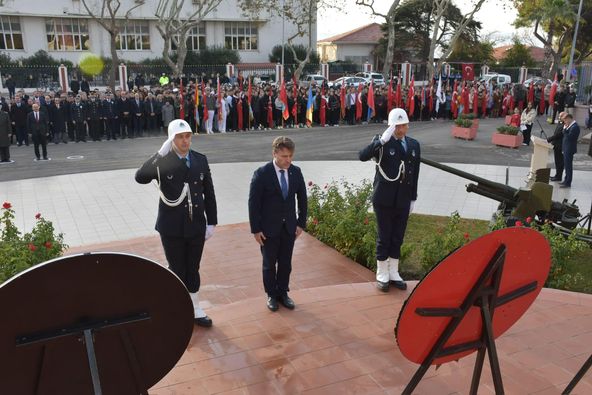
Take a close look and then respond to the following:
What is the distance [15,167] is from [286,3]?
35.3 metres

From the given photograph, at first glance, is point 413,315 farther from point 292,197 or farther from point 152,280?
point 292,197

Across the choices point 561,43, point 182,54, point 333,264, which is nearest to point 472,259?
point 333,264

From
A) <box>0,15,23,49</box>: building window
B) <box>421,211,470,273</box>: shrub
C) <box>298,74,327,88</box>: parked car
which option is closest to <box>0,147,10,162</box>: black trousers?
<box>421,211,470,273</box>: shrub

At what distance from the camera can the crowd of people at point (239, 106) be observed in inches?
697

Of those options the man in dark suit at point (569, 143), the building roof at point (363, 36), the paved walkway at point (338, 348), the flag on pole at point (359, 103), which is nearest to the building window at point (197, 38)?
the building roof at point (363, 36)

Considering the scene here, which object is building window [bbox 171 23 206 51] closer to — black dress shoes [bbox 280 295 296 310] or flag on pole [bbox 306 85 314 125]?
flag on pole [bbox 306 85 314 125]

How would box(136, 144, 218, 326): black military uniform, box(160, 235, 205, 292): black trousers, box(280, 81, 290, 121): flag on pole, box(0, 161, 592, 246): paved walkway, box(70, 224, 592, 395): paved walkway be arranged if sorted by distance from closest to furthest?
box(70, 224, 592, 395): paved walkway, box(136, 144, 218, 326): black military uniform, box(160, 235, 205, 292): black trousers, box(0, 161, 592, 246): paved walkway, box(280, 81, 290, 121): flag on pole

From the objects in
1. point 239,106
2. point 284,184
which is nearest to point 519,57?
point 239,106

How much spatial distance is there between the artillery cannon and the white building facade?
36.0 m

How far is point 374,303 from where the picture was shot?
5414mm

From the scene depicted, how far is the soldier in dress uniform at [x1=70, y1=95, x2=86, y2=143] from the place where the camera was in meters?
17.6

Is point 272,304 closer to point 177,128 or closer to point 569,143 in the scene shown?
point 177,128

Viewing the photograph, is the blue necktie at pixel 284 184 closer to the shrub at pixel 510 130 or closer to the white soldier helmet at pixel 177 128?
the white soldier helmet at pixel 177 128

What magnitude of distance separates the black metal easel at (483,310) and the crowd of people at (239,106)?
14.8m
